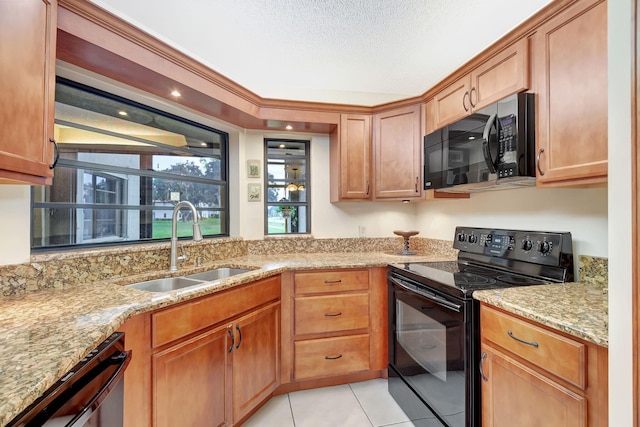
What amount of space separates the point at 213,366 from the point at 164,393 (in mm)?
269

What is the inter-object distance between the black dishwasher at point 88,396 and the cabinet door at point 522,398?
1464mm

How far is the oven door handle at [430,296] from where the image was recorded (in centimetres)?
144

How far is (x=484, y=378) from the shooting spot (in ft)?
4.28

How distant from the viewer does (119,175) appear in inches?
76.5

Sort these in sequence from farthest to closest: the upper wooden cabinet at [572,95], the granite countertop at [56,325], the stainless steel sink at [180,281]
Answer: the stainless steel sink at [180,281]
the upper wooden cabinet at [572,95]
the granite countertop at [56,325]

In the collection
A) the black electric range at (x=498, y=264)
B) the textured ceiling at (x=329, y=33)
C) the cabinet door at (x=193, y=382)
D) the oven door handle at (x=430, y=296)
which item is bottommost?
the cabinet door at (x=193, y=382)

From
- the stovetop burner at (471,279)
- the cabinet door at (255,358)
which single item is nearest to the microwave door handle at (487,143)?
the stovetop burner at (471,279)

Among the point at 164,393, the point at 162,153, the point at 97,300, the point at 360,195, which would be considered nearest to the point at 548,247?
the point at 360,195

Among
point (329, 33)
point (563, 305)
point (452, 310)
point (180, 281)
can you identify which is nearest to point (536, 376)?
point (563, 305)

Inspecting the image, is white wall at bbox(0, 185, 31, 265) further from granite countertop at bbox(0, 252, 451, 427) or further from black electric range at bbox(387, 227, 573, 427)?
black electric range at bbox(387, 227, 573, 427)

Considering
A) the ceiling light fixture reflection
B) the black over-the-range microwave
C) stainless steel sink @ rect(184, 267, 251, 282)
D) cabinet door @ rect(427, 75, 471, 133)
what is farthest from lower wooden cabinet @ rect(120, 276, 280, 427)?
cabinet door @ rect(427, 75, 471, 133)

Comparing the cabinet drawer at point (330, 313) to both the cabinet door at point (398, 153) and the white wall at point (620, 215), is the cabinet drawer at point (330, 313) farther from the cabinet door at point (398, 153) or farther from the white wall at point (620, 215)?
the white wall at point (620, 215)

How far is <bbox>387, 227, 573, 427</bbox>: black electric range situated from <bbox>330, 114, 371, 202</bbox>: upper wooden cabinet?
0.81 meters

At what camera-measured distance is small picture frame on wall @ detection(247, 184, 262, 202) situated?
271 centimetres
